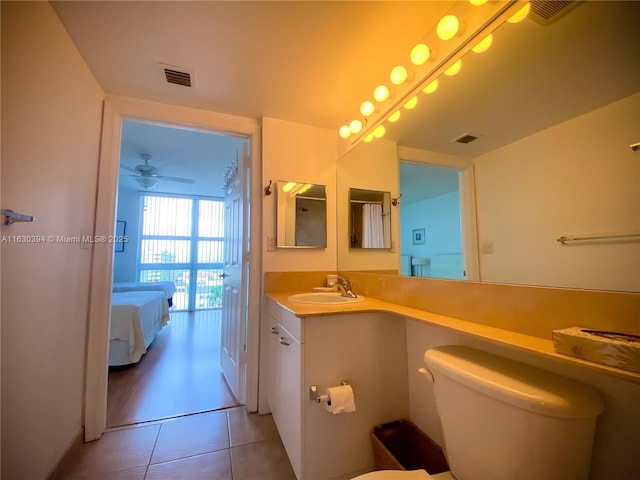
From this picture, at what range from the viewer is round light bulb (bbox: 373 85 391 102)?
4.65ft

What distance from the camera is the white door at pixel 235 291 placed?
1826 millimetres

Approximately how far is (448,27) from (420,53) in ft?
0.46

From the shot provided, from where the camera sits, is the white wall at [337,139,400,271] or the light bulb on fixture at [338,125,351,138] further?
the light bulb on fixture at [338,125,351,138]

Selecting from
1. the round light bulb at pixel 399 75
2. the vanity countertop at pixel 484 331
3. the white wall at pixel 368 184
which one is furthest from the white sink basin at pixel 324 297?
the round light bulb at pixel 399 75

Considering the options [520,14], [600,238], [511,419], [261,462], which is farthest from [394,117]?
[261,462]

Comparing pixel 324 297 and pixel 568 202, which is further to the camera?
pixel 324 297

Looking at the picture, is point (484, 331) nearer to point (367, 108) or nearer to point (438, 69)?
point (438, 69)

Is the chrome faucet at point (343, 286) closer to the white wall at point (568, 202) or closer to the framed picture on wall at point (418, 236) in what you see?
the framed picture on wall at point (418, 236)

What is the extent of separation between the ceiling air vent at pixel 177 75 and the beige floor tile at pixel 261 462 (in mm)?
2132

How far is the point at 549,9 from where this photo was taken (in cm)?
82

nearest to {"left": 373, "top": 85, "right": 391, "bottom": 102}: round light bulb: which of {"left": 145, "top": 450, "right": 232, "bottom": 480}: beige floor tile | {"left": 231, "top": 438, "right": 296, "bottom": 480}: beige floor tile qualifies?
{"left": 231, "top": 438, "right": 296, "bottom": 480}: beige floor tile

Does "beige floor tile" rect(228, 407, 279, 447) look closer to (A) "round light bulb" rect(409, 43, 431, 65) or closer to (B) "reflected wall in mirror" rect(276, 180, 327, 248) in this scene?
(B) "reflected wall in mirror" rect(276, 180, 327, 248)

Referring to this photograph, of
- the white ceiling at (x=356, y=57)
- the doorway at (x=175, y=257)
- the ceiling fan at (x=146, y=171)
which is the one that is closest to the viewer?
the white ceiling at (x=356, y=57)

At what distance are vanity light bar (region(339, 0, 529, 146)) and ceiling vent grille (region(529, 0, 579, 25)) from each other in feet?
0.11
